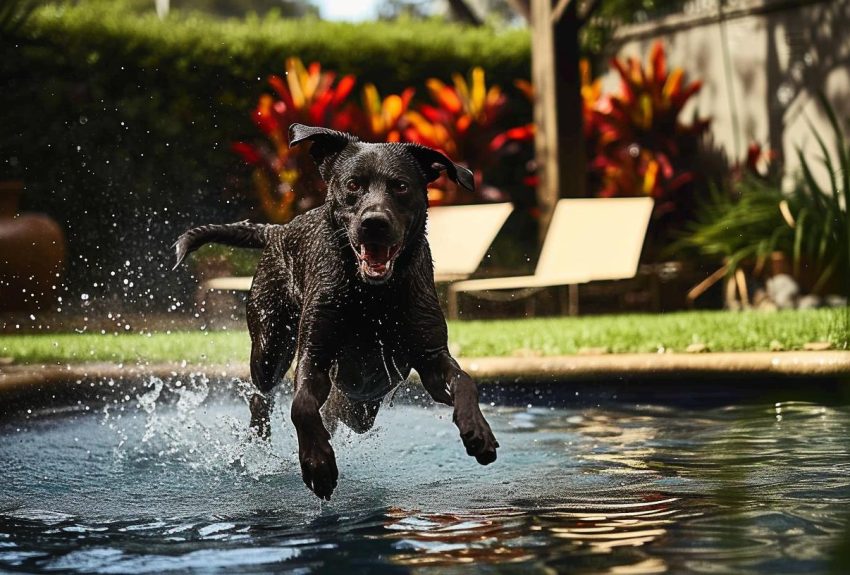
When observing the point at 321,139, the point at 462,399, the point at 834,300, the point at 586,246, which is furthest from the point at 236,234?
the point at 834,300

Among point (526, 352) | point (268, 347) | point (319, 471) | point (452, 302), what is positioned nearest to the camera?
point (319, 471)

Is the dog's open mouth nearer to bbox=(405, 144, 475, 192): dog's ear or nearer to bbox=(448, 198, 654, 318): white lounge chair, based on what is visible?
bbox=(405, 144, 475, 192): dog's ear

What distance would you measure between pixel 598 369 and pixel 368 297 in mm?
2535

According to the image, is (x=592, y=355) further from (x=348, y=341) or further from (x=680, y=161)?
(x=680, y=161)

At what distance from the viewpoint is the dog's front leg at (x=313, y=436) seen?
12.4 ft

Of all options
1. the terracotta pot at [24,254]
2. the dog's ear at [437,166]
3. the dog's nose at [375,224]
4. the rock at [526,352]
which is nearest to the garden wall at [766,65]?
the rock at [526,352]

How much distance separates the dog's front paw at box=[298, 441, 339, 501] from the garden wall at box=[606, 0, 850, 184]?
7788 mm

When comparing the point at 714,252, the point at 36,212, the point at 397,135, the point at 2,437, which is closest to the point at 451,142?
the point at 397,135

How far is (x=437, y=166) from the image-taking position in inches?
170

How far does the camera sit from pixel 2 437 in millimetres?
5973

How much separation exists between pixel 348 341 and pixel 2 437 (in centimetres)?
247

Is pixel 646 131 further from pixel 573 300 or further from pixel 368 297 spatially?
pixel 368 297

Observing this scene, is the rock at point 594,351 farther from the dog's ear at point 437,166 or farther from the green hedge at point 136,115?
the green hedge at point 136,115

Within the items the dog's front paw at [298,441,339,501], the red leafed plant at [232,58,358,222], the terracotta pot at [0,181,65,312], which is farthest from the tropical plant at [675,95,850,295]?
the dog's front paw at [298,441,339,501]
